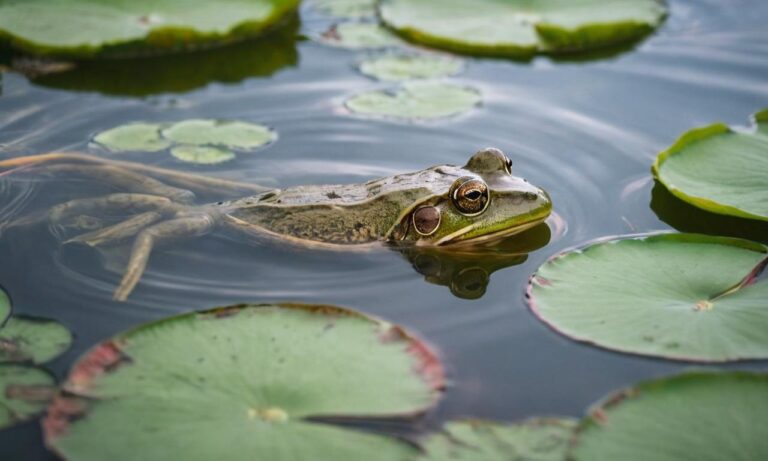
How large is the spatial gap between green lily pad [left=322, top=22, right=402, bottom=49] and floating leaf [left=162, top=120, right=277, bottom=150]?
180cm

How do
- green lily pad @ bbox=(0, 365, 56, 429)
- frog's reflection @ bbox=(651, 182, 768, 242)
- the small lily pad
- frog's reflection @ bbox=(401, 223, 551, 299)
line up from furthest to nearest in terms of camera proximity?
1. the small lily pad
2. frog's reflection @ bbox=(651, 182, 768, 242)
3. frog's reflection @ bbox=(401, 223, 551, 299)
4. green lily pad @ bbox=(0, 365, 56, 429)

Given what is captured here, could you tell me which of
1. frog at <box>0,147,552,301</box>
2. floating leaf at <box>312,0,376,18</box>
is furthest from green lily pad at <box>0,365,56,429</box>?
floating leaf at <box>312,0,376,18</box>

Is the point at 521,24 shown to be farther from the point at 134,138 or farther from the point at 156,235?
the point at 156,235

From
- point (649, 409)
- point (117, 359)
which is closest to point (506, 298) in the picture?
point (649, 409)

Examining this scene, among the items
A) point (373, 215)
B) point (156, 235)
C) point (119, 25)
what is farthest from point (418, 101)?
point (119, 25)

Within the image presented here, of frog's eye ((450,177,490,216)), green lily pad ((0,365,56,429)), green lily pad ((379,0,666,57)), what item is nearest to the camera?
green lily pad ((0,365,56,429))

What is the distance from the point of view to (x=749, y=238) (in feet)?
15.1

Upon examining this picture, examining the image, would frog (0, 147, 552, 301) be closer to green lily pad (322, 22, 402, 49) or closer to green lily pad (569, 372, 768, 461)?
green lily pad (569, 372, 768, 461)

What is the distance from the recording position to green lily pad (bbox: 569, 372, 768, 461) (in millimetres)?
2859

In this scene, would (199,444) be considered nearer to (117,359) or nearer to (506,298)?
(117,359)

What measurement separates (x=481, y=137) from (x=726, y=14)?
350 centimetres

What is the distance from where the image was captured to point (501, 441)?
3.02 meters

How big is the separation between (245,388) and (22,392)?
37.5 inches

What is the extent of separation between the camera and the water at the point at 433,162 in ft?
11.9
